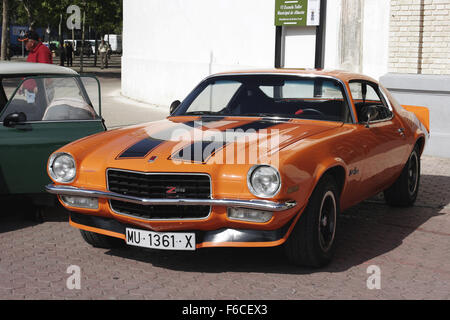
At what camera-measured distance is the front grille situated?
4.98 meters

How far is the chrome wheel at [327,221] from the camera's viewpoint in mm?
5381

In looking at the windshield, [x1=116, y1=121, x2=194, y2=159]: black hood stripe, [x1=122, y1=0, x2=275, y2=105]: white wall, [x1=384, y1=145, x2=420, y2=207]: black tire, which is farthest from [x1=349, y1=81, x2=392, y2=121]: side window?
[x1=122, y1=0, x2=275, y2=105]: white wall

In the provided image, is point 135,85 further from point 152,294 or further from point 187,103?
point 152,294

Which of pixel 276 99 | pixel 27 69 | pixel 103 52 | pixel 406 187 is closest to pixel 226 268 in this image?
pixel 276 99

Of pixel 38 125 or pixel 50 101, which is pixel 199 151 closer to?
pixel 38 125

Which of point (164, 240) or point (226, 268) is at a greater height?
point (164, 240)

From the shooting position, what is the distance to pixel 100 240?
19.4ft

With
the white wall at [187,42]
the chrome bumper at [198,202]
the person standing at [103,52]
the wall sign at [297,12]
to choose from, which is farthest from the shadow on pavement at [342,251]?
the person standing at [103,52]

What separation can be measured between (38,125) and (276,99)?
94.7 inches

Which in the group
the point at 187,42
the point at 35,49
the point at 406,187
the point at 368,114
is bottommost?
the point at 406,187

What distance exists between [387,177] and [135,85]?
1615cm

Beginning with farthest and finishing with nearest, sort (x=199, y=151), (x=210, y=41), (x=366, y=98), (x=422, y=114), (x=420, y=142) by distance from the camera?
1. (x=210, y=41)
2. (x=422, y=114)
3. (x=420, y=142)
4. (x=366, y=98)
5. (x=199, y=151)

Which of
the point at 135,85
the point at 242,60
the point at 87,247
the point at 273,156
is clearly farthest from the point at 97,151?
the point at 135,85

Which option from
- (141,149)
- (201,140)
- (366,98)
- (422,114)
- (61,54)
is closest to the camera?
(141,149)
